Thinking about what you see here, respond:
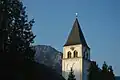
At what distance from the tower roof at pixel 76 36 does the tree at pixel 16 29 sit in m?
21.1

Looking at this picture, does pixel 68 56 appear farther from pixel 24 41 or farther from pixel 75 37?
pixel 24 41

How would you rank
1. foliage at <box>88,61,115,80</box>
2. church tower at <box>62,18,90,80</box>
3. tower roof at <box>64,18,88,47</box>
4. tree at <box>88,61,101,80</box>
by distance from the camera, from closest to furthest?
foliage at <box>88,61,115,80</box>, tree at <box>88,61,101,80</box>, church tower at <box>62,18,90,80</box>, tower roof at <box>64,18,88,47</box>

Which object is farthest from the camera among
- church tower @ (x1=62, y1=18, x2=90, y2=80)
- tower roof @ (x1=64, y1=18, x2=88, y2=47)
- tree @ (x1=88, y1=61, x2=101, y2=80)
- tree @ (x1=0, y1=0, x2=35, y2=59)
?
tower roof @ (x1=64, y1=18, x2=88, y2=47)

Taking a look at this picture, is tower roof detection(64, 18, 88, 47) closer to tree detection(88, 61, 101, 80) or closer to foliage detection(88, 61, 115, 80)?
foliage detection(88, 61, 115, 80)

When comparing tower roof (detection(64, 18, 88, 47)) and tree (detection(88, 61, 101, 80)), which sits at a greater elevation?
tower roof (detection(64, 18, 88, 47))

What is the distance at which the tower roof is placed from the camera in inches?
2473

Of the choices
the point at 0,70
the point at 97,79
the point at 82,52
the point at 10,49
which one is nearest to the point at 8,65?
the point at 0,70

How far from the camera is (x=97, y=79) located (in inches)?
1684

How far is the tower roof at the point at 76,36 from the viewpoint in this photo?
62.8 meters

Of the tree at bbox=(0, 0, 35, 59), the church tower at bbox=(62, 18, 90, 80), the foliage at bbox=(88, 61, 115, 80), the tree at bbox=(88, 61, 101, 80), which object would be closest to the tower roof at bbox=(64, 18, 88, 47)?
the church tower at bbox=(62, 18, 90, 80)

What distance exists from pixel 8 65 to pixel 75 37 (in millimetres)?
36637

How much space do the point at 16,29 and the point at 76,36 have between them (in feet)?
82.5

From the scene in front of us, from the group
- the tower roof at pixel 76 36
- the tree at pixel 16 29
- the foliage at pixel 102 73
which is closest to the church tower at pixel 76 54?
the tower roof at pixel 76 36

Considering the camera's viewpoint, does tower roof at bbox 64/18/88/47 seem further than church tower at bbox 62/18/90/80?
Yes
